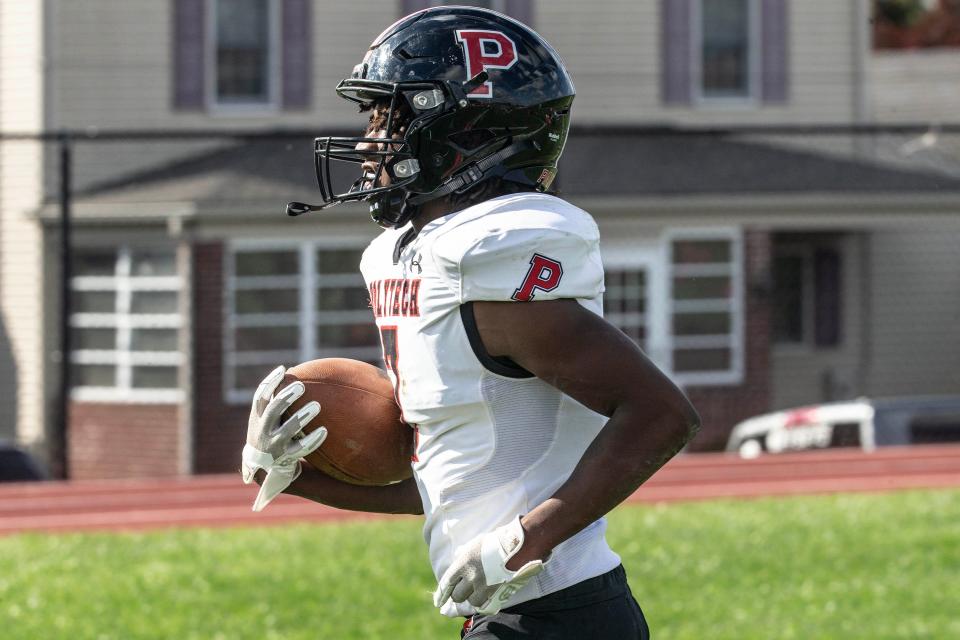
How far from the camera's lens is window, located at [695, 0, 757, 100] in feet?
56.0

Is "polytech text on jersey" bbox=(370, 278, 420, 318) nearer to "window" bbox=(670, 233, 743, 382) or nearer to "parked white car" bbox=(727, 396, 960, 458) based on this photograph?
"parked white car" bbox=(727, 396, 960, 458)

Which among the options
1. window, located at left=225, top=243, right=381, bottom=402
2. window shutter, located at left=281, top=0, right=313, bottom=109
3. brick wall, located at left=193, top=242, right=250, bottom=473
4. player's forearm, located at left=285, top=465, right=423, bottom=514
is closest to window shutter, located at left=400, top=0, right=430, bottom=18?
window shutter, located at left=281, top=0, right=313, bottom=109

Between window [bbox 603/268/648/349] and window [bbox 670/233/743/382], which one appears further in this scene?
window [bbox 670/233/743/382]

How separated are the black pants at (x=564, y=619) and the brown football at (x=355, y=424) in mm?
374

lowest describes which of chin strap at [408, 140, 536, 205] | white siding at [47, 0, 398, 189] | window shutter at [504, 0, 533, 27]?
chin strap at [408, 140, 536, 205]

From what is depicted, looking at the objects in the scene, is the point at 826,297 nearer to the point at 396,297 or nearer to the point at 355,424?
the point at 355,424

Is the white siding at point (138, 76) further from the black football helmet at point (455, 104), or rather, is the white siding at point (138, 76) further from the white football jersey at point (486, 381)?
the white football jersey at point (486, 381)

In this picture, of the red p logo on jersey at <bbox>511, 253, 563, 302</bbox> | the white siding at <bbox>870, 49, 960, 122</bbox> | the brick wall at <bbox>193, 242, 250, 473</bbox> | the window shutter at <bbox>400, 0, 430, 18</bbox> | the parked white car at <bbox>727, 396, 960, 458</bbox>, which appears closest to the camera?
the red p logo on jersey at <bbox>511, 253, 563, 302</bbox>

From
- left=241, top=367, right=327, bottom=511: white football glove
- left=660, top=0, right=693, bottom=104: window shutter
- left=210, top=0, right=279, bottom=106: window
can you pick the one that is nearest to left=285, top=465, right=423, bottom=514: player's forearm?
left=241, top=367, right=327, bottom=511: white football glove

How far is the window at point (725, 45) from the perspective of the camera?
17078mm

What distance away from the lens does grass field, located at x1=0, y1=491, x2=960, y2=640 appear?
18.6 ft

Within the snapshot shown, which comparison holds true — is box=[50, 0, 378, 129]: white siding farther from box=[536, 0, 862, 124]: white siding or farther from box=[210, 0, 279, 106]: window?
box=[536, 0, 862, 124]: white siding

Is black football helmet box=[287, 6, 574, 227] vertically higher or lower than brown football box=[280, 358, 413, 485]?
higher

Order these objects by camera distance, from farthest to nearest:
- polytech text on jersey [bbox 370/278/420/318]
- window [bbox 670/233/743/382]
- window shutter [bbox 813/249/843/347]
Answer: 1. window shutter [bbox 813/249/843/347]
2. window [bbox 670/233/743/382]
3. polytech text on jersey [bbox 370/278/420/318]
